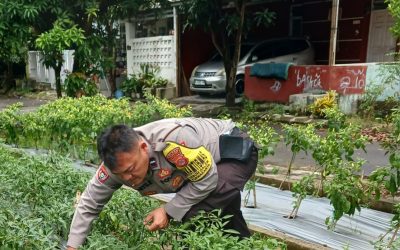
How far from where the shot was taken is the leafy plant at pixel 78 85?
22.9ft

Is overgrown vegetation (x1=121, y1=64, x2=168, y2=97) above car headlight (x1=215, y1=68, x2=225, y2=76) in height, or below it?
below

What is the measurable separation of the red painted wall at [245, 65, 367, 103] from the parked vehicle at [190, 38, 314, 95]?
1027 millimetres

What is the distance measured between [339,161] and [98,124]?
2755 millimetres

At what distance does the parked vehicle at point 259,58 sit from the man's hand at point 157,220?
10535mm

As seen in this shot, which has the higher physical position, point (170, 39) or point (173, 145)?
point (170, 39)

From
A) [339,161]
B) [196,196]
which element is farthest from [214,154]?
[339,161]

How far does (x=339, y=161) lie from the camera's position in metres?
3.35

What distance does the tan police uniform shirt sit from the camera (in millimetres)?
2145

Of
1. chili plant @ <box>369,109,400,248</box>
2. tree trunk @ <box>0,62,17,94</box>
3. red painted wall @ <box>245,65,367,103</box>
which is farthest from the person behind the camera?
tree trunk @ <box>0,62,17,94</box>

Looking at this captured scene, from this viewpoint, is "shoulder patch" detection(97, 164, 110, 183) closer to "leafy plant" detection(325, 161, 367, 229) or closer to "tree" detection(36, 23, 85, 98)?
"leafy plant" detection(325, 161, 367, 229)

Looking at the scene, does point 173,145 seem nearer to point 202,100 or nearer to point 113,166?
point 113,166

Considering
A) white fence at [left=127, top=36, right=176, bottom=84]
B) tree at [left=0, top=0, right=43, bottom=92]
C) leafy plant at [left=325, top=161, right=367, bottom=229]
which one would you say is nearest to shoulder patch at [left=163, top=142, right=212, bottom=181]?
leafy plant at [left=325, top=161, right=367, bottom=229]

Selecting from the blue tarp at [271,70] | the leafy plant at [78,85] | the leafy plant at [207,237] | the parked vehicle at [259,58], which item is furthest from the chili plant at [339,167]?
the parked vehicle at [259,58]

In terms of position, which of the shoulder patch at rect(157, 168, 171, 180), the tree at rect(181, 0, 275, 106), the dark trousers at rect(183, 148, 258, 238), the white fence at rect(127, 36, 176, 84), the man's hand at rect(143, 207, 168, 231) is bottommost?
the man's hand at rect(143, 207, 168, 231)
